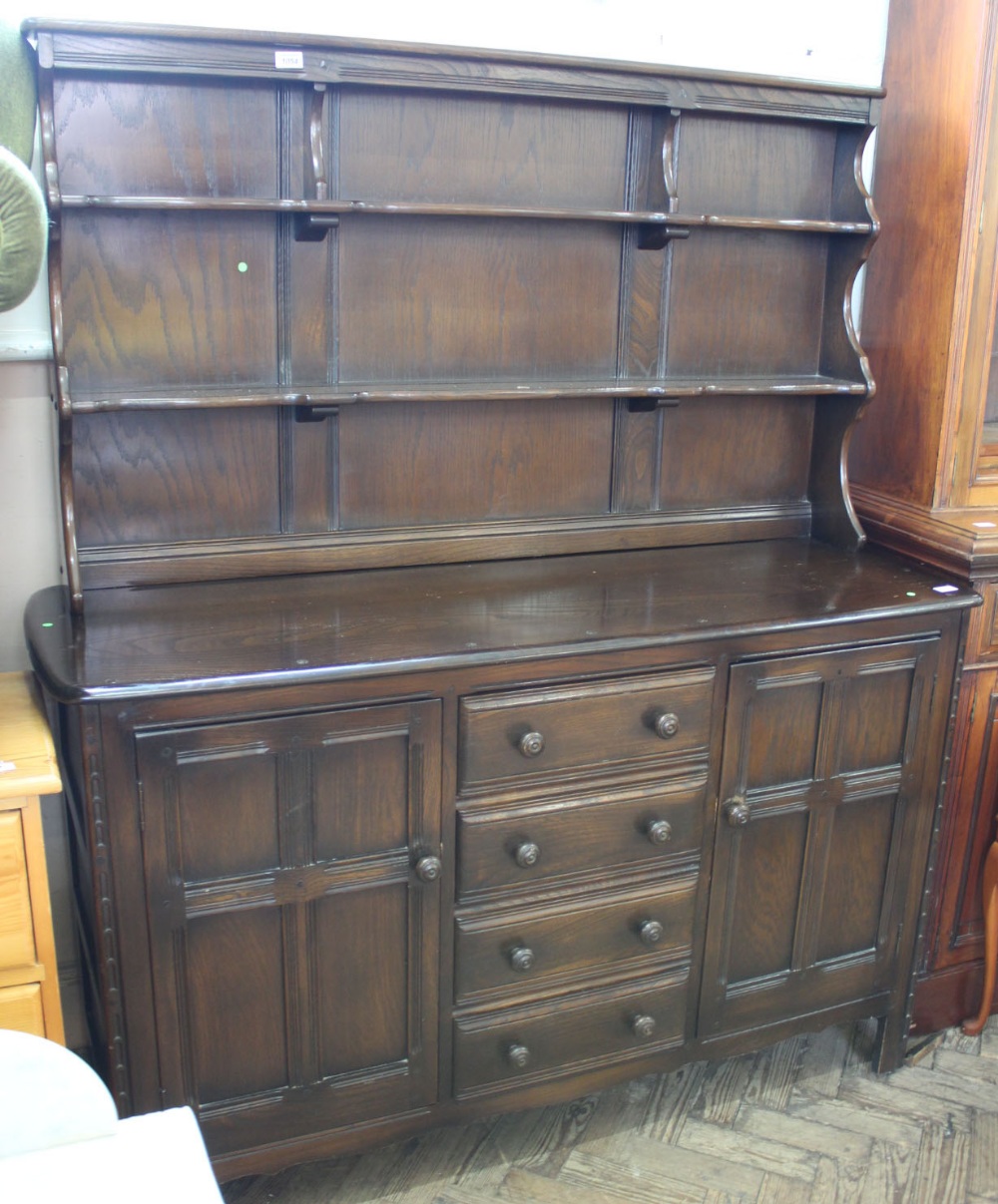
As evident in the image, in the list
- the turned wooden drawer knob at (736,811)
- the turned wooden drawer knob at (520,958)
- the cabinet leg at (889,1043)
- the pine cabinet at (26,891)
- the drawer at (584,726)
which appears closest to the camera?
the pine cabinet at (26,891)

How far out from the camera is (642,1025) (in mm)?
2139

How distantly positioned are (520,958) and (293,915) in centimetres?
39

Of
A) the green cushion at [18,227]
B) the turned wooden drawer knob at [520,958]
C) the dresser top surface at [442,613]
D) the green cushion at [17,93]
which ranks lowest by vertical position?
the turned wooden drawer knob at [520,958]

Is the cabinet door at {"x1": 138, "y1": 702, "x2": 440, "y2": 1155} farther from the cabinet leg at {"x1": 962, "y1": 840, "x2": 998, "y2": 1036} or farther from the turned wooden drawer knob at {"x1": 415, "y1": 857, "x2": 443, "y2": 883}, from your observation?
the cabinet leg at {"x1": 962, "y1": 840, "x2": 998, "y2": 1036}

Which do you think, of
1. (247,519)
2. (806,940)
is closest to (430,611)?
(247,519)

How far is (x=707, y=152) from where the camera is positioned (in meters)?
2.32

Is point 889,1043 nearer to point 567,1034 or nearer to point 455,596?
point 567,1034

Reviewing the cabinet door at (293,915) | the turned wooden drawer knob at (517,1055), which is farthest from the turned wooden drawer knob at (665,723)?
the turned wooden drawer knob at (517,1055)

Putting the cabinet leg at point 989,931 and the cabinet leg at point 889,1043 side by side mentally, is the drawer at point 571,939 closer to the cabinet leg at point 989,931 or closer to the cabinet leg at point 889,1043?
the cabinet leg at point 889,1043

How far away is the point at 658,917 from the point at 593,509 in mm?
815

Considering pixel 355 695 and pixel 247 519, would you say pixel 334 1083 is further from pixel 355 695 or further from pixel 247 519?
pixel 247 519

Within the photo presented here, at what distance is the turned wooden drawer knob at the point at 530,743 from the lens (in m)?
1.90

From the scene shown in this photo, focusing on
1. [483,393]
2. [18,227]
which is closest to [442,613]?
[483,393]

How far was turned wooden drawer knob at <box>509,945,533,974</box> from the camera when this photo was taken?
2.00m
